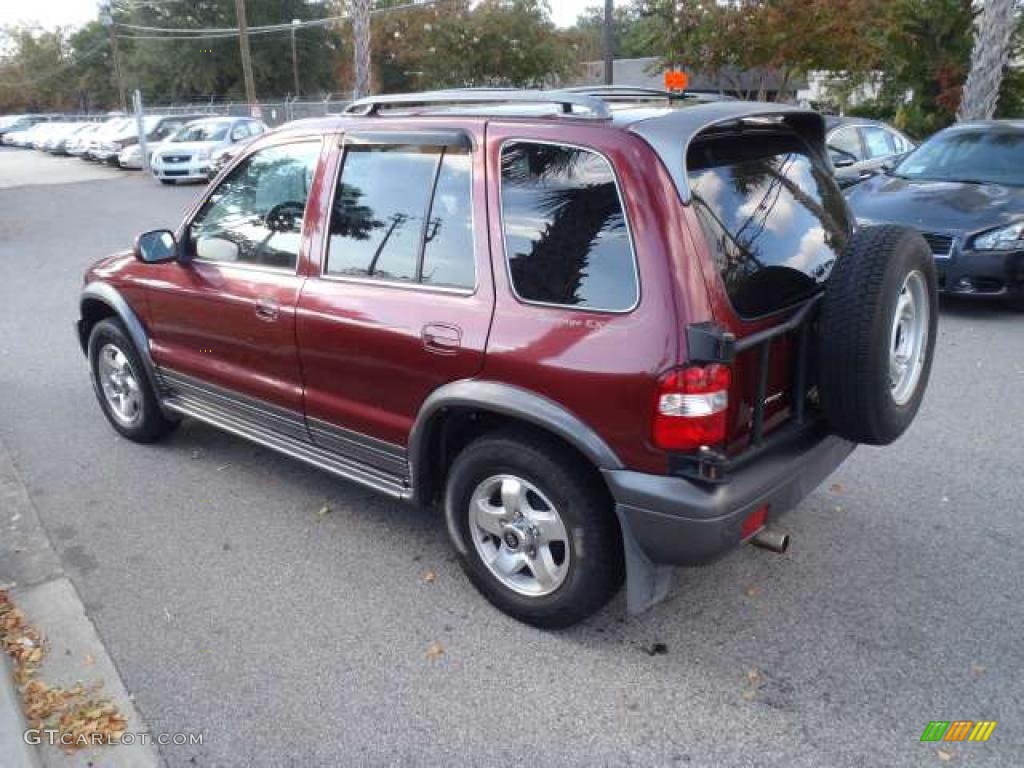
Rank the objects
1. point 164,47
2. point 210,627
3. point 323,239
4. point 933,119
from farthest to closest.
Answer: point 164,47 < point 933,119 < point 323,239 < point 210,627

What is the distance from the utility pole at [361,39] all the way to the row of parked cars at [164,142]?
293cm

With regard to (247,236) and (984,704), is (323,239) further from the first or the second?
(984,704)

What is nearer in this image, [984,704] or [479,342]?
[984,704]

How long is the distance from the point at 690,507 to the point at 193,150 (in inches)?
824

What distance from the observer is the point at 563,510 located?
3.02 m

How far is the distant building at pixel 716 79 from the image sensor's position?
22484 mm

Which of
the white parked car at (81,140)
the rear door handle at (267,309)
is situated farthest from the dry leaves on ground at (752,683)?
the white parked car at (81,140)

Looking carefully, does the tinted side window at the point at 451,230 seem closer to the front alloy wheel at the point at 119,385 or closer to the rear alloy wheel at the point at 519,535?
the rear alloy wheel at the point at 519,535

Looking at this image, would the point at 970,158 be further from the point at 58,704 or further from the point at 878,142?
the point at 58,704

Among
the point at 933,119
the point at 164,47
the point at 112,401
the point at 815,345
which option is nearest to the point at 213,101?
the point at 164,47

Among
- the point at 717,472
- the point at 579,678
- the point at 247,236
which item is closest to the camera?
the point at 717,472

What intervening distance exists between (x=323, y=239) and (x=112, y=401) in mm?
2386

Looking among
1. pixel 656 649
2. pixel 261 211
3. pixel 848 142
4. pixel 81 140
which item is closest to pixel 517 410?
pixel 656 649

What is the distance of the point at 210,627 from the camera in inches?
133
